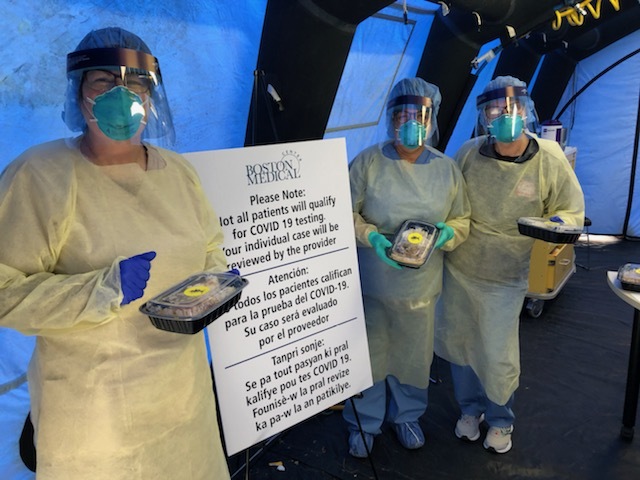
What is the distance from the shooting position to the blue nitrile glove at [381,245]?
171cm

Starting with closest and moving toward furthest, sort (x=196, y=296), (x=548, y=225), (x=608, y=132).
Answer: (x=196, y=296) < (x=548, y=225) < (x=608, y=132)

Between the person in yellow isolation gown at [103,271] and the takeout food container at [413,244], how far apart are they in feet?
2.59

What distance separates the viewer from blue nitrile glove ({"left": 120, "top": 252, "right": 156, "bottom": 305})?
915 mm

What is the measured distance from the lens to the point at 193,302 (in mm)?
1001

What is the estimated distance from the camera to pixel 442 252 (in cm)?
196

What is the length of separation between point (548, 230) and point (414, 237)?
0.46 m

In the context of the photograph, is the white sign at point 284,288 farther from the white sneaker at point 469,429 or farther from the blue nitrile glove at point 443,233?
the white sneaker at point 469,429

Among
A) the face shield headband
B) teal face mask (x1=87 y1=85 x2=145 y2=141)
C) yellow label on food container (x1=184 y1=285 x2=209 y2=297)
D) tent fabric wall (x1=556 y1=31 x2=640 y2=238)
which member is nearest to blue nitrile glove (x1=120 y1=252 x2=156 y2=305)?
yellow label on food container (x1=184 y1=285 x2=209 y2=297)

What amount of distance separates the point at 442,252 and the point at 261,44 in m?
1.12

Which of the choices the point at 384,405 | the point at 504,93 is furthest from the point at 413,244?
→ the point at 384,405

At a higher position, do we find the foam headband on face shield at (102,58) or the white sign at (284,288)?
the foam headband on face shield at (102,58)

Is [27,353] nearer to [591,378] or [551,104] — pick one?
[591,378]

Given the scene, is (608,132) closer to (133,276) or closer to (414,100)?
→ (414,100)

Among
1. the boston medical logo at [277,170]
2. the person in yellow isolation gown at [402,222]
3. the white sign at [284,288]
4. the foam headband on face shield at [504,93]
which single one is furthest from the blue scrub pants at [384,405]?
the foam headband on face shield at [504,93]
